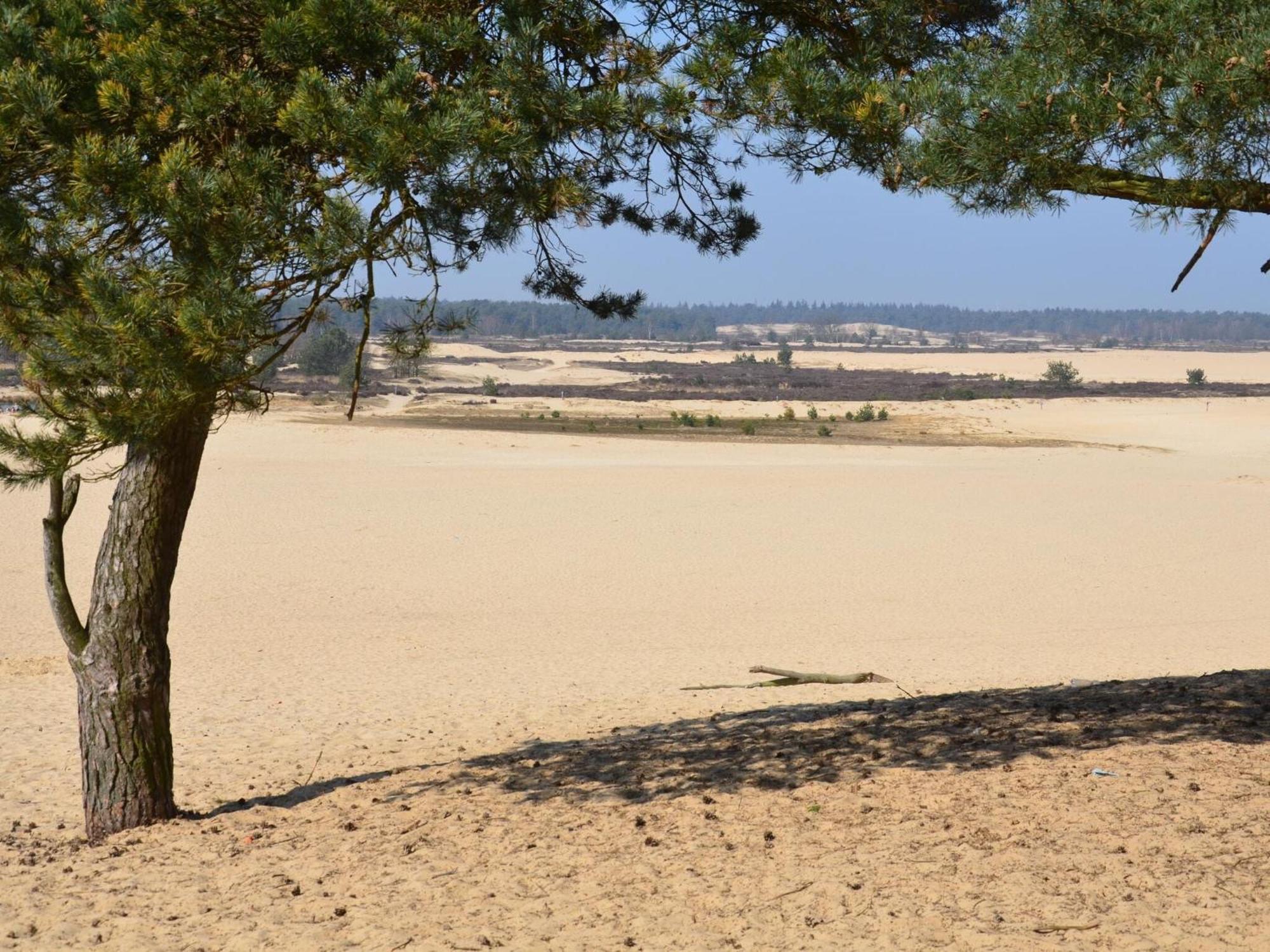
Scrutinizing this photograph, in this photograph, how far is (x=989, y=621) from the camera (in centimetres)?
1405

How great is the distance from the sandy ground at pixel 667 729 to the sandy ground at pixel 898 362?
39.1m

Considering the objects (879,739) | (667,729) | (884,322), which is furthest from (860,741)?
(884,322)

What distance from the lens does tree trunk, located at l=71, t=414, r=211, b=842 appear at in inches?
242

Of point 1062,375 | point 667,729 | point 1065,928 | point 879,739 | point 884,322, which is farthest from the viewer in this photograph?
point 884,322

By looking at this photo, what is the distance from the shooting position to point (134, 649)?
6.27m

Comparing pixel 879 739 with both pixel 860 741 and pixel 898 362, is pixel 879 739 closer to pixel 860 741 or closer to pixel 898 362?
pixel 860 741

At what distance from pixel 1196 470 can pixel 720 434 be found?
12.6m

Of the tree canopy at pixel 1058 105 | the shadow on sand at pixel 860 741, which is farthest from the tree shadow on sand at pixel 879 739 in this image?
the tree canopy at pixel 1058 105

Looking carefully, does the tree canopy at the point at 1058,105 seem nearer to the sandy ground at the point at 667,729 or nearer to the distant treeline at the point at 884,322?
the sandy ground at the point at 667,729

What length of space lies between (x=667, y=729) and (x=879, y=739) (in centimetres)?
192

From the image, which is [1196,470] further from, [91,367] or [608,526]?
[91,367]

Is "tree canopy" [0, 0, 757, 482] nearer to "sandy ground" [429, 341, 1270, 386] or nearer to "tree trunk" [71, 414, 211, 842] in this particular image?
"tree trunk" [71, 414, 211, 842]

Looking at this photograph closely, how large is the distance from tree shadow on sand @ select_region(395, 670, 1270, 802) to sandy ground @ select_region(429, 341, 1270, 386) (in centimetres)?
5027

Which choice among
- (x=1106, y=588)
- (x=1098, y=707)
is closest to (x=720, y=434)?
(x=1106, y=588)
